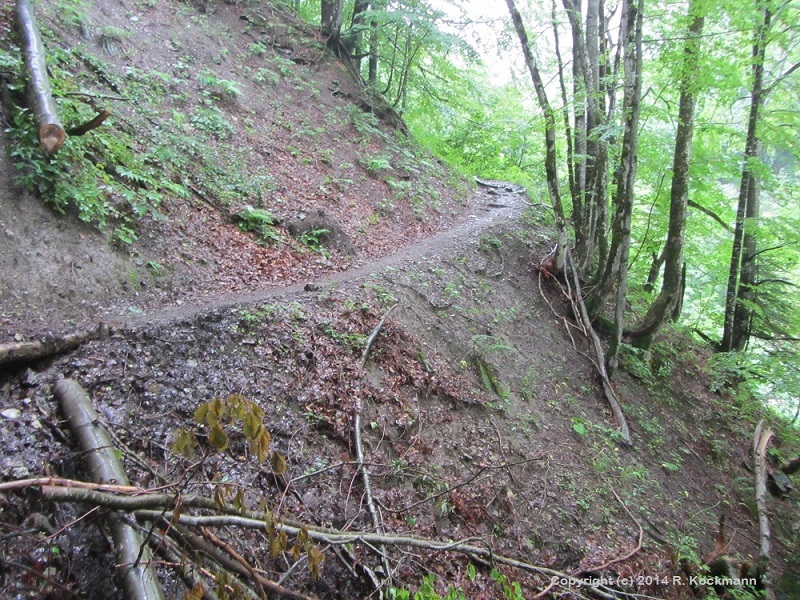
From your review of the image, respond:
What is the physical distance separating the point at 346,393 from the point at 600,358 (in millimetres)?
6509

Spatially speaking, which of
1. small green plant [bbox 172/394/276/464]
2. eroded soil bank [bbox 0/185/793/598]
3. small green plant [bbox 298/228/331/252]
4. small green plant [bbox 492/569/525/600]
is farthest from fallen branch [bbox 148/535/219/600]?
small green plant [bbox 298/228/331/252]

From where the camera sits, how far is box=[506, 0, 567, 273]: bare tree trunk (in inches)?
410

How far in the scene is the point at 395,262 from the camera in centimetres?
955

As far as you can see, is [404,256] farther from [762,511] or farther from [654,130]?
[762,511]

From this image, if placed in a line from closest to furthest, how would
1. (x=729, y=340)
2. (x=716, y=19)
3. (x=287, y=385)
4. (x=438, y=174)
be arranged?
1. (x=287, y=385)
2. (x=716, y=19)
3. (x=729, y=340)
4. (x=438, y=174)

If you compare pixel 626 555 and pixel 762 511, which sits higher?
pixel 626 555

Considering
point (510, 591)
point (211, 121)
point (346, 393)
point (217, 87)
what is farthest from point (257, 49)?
point (510, 591)

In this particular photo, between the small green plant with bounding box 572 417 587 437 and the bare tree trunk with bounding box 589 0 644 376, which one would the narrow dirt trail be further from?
the small green plant with bounding box 572 417 587 437

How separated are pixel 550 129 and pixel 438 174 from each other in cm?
545

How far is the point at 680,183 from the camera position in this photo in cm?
952

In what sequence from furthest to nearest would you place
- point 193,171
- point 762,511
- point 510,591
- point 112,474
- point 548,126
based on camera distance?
point 548,126
point 193,171
point 762,511
point 510,591
point 112,474

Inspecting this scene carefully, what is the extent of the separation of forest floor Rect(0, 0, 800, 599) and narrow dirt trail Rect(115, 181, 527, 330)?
77mm

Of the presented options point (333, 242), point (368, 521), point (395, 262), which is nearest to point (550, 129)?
point (395, 262)

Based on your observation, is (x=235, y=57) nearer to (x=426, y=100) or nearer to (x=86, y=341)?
(x=426, y=100)
